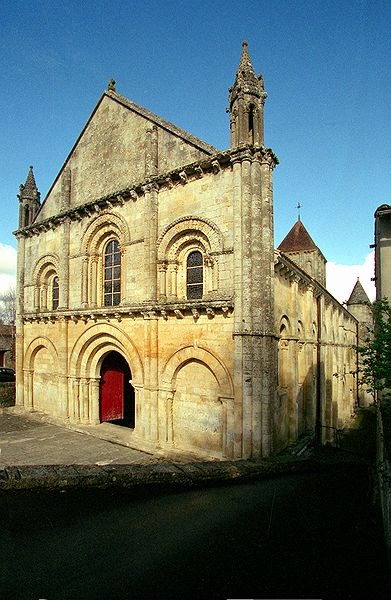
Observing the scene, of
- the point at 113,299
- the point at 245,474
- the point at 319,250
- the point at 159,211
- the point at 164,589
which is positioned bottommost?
the point at 245,474

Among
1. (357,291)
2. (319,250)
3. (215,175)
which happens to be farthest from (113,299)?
(357,291)

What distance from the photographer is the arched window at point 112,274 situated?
14293 mm

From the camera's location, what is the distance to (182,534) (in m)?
5.01

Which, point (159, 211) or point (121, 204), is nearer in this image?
point (159, 211)

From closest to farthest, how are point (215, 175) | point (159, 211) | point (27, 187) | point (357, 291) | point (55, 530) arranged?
point (55, 530)
point (215, 175)
point (159, 211)
point (27, 187)
point (357, 291)

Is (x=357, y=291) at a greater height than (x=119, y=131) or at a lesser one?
lesser

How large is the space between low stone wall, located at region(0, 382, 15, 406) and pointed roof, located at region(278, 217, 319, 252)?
2342 cm

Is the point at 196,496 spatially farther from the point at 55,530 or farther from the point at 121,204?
the point at 121,204

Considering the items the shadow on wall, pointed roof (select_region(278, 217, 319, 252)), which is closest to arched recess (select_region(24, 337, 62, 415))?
the shadow on wall

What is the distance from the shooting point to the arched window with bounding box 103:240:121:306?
46.9ft

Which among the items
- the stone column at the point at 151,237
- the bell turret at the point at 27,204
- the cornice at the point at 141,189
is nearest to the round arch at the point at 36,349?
the cornice at the point at 141,189

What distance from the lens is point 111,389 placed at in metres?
15.5

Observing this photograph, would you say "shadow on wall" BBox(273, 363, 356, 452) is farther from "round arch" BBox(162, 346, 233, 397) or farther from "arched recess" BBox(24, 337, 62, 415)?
"arched recess" BBox(24, 337, 62, 415)

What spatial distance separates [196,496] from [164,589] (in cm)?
271
